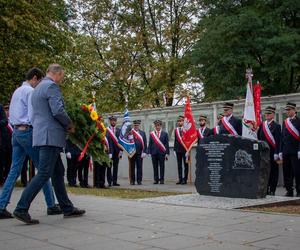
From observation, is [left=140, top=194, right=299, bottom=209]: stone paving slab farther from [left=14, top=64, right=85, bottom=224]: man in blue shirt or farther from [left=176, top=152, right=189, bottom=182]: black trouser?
[left=176, top=152, right=189, bottom=182]: black trouser

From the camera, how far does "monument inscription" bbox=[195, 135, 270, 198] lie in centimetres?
1057

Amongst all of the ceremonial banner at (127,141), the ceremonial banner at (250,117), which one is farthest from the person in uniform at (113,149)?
the ceremonial banner at (250,117)

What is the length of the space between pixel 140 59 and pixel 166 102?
3.37 m

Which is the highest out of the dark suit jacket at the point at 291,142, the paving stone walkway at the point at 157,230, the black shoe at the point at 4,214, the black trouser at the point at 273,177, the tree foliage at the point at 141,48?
the tree foliage at the point at 141,48

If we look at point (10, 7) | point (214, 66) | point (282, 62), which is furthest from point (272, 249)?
point (214, 66)

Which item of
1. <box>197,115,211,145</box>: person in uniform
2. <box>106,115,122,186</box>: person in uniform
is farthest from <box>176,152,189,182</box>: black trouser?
<box>106,115,122,186</box>: person in uniform

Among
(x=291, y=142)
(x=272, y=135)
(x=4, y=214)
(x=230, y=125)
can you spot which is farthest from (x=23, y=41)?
(x=4, y=214)

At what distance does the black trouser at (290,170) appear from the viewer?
12.6 metres

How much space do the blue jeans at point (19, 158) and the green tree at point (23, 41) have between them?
402 inches

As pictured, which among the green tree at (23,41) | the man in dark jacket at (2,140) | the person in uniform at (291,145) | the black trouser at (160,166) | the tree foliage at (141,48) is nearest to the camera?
the person in uniform at (291,145)

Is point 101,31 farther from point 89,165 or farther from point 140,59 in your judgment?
point 89,165

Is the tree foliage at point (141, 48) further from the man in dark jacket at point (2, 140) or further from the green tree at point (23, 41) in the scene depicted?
the man in dark jacket at point (2, 140)

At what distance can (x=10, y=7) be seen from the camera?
19844 millimetres

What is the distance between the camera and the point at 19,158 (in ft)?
28.4
